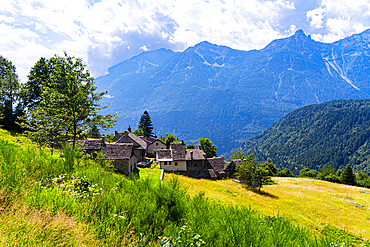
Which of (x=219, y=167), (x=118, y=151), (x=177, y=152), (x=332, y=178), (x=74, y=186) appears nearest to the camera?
(x=74, y=186)

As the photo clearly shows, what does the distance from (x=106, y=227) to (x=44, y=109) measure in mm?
18260

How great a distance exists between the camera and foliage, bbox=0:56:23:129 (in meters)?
35.4

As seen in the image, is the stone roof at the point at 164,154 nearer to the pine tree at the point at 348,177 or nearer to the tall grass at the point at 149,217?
the tall grass at the point at 149,217

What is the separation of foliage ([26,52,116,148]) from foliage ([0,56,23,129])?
93.6 ft

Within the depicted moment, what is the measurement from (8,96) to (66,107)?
33107 millimetres

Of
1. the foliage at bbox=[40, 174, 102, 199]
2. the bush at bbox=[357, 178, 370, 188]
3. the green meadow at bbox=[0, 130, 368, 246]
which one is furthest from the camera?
the bush at bbox=[357, 178, 370, 188]

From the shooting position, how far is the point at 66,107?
1645 cm

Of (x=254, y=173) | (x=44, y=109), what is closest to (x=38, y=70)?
(x=44, y=109)

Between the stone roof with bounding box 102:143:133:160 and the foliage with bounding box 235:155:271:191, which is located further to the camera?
the foliage with bounding box 235:155:271:191

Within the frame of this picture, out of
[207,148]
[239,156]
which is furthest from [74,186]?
[207,148]

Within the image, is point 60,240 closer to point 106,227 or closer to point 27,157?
point 106,227

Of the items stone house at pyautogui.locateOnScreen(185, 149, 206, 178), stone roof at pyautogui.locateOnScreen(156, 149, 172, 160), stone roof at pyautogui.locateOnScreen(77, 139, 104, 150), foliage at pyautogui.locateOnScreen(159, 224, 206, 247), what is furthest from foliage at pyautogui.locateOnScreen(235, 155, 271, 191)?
foliage at pyautogui.locateOnScreen(159, 224, 206, 247)

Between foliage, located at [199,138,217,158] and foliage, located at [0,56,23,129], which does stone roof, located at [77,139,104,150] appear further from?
foliage, located at [199,138,217,158]

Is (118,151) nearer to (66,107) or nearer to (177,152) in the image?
(66,107)
